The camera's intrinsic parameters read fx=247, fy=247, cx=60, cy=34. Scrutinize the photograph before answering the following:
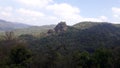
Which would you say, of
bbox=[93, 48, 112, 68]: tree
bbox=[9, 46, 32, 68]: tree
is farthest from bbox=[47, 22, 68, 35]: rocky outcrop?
bbox=[93, 48, 112, 68]: tree

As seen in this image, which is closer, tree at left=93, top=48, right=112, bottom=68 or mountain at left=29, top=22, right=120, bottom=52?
tree at left=93, top=48, right=112, bottom=68

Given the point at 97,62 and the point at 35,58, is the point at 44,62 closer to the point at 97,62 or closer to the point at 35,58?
the point at 35,58

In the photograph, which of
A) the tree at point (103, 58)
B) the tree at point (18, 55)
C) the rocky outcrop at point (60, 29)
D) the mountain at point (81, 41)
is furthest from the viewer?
the rocky outcrop at point (60, 29)

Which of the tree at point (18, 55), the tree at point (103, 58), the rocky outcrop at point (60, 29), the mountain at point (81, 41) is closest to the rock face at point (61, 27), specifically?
the rocky outcrop at point (60, 29)

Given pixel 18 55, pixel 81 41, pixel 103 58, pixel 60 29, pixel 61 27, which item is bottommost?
pixel 81 41

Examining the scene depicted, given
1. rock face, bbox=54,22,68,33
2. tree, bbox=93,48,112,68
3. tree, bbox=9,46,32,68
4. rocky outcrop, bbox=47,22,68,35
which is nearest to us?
tree, bbox=93,48,112,68

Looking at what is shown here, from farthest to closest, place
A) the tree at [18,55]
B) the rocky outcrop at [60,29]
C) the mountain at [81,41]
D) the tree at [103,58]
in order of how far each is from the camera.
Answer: the rocky outcrop at [60,29] < the mountain at [81,41] < the tree at [18,55] < the tree at [103,58]

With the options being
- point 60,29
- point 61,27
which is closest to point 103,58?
point 60,29

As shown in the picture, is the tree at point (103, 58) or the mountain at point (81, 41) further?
the mountain at point (81, 41)

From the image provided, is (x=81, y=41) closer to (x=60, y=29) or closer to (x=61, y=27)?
(x=60, y=29)

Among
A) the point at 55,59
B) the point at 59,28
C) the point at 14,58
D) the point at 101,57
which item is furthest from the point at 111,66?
the point at 59,28

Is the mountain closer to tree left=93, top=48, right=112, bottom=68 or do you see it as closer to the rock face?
the rock face

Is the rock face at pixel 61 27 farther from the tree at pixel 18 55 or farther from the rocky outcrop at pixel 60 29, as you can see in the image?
the tree at pixel 18 55

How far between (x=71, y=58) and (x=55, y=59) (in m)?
3.33
